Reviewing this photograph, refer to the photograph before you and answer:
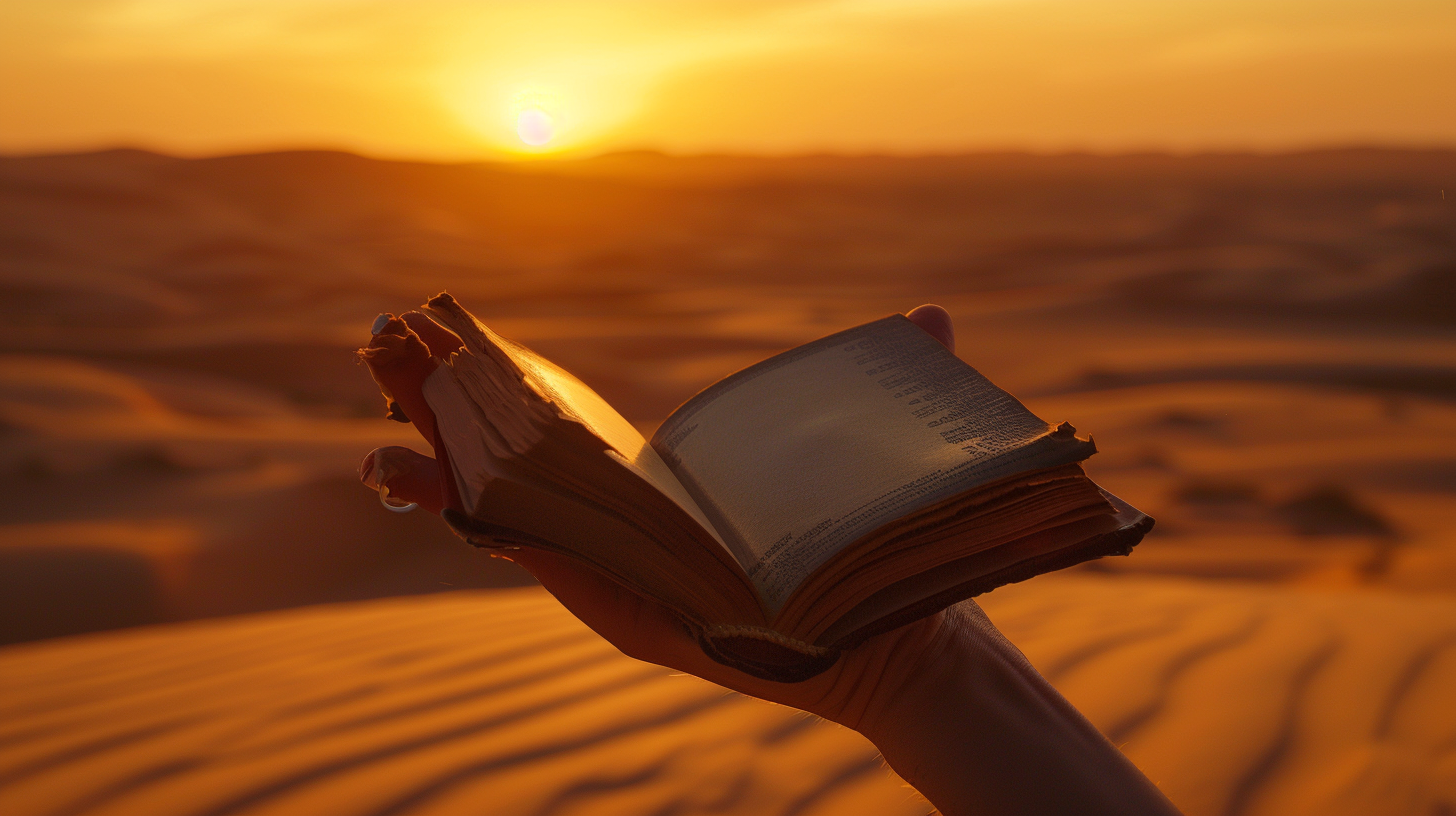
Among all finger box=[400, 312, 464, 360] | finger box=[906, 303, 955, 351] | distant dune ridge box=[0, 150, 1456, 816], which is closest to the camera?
finger box=[400, 312, 464, 360]

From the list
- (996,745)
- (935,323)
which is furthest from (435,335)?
(996,745)

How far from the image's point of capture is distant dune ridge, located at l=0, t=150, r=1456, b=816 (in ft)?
7.75

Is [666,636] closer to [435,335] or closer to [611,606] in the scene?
[611,606]

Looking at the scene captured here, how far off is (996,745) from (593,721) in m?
1.57

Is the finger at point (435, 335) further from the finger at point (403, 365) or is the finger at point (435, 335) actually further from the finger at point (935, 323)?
the finger at point (935, 323)

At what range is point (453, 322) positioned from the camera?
1431 millimetres

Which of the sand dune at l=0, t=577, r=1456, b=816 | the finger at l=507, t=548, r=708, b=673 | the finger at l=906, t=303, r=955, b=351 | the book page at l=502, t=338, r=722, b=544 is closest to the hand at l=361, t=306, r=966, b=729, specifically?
the finger at l=507, t=548, r=708, b=673

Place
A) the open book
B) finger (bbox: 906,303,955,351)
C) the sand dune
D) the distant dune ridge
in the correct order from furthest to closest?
1. the distant dune ridge
2. the sand dune
3. finger (bbox: 906,303,955,351)
4. the open book

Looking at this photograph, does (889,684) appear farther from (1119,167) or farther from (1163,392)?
(1119,167)

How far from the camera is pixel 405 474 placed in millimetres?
1307

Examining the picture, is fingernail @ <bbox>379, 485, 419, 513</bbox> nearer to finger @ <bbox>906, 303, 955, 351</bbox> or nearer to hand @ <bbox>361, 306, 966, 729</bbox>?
hand @ <bbox>361, 306, 966, 729</bbox>

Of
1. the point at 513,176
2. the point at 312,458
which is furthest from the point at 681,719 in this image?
the point at 513,176

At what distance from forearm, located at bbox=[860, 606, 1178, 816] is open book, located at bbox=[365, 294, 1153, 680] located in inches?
8.5

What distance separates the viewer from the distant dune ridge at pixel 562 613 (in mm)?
2363
